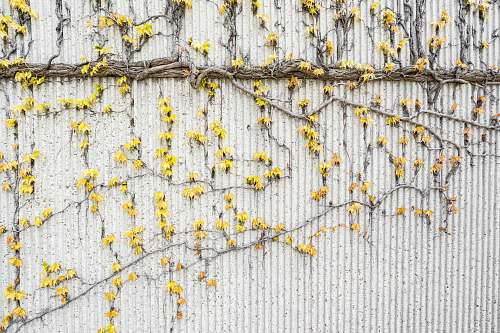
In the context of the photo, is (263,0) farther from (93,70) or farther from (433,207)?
(433,207)

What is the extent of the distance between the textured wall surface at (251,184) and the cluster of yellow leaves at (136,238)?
2 cm

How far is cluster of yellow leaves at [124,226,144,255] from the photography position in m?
2.77

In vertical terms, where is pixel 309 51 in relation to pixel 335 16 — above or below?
below

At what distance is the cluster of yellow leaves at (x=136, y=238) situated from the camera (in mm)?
2771

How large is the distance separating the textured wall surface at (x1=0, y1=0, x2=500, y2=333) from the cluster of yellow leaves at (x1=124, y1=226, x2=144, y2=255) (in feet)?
0.05

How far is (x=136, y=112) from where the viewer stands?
2783mm

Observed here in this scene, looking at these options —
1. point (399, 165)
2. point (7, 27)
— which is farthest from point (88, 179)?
point (399, 165)

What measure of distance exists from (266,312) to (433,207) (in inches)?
55.4

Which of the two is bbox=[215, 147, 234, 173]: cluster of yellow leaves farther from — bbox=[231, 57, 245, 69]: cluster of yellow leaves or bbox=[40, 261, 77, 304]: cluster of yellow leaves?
bbox=[40, 261, 77, 304]: cluster of yellow leaves

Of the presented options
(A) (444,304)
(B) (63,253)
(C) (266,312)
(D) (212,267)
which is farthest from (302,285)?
(B) (63,253)

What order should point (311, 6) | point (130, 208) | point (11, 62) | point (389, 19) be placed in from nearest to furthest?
point (11, 62) → point (130, 208) → point (311, 6) → point (389, 19)

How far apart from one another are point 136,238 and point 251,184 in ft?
2.75

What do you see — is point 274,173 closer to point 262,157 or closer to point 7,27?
point 262,157

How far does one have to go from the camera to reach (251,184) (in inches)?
113
